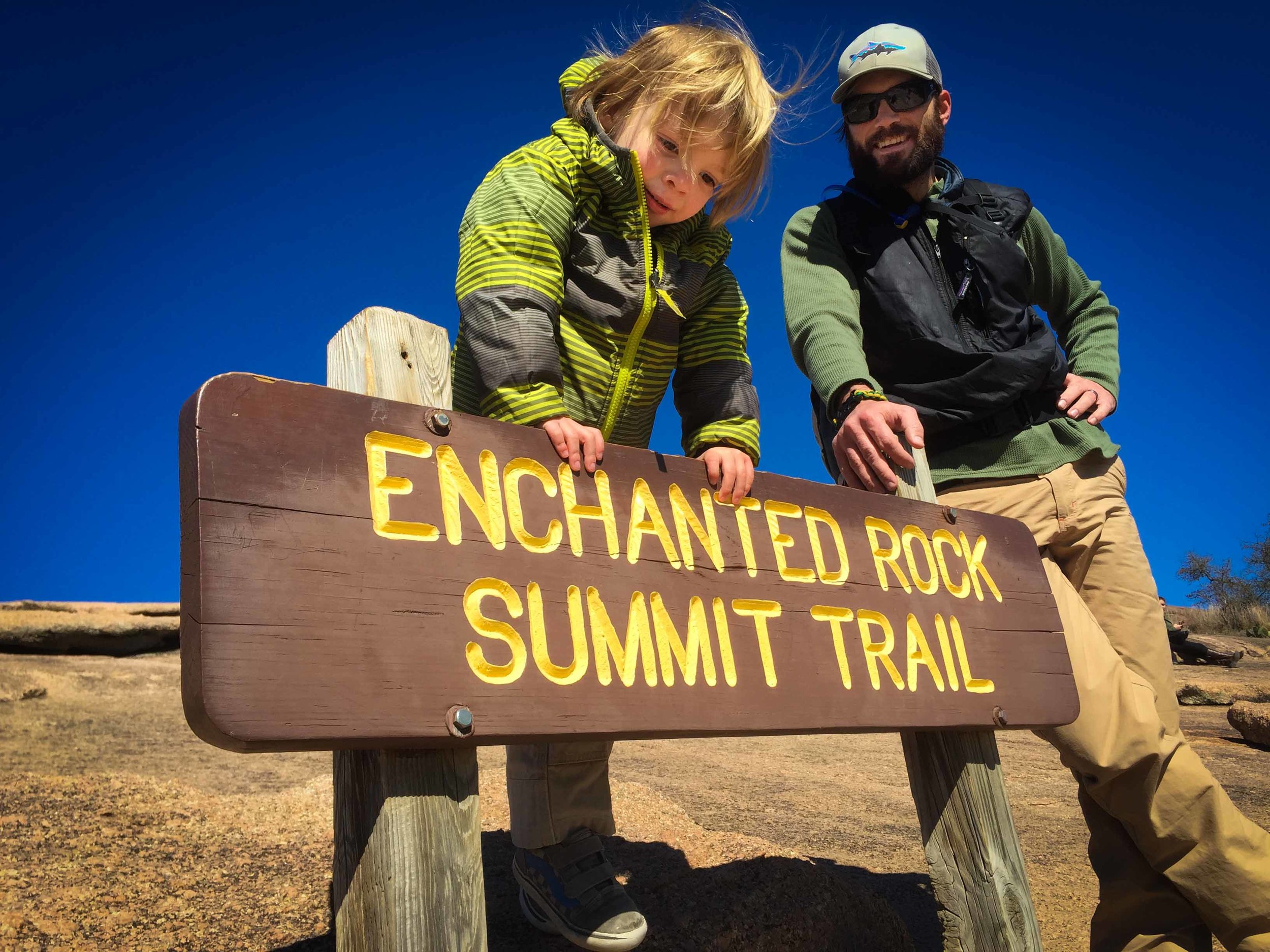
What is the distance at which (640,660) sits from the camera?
146 cm

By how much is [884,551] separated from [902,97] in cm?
137

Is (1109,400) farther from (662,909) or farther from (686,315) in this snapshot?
(662,909)

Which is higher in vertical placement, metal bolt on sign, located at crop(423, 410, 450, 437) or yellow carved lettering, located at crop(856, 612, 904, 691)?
metal bolt on sign, located at crop(423, 410, 450, 437)

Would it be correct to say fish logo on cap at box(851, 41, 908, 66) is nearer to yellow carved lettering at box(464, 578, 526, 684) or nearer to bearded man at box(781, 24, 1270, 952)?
bearded man at box(781, 24, 1270, 952)

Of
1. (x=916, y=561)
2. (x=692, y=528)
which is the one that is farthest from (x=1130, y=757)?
(x=692, y=528)

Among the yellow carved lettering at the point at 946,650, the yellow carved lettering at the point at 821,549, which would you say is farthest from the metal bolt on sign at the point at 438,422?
the yellow carved lettering at the point at 946,650

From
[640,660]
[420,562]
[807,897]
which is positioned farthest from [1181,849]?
[420,562]

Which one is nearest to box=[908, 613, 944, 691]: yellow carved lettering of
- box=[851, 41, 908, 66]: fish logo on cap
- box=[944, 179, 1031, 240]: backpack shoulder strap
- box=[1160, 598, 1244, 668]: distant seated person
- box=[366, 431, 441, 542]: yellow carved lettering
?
box=[366, 431, 441, 542]: yellow carved lettering

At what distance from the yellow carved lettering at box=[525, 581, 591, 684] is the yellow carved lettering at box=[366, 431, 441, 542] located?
7.4 inches

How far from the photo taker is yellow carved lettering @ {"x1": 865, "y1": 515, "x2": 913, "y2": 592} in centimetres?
194

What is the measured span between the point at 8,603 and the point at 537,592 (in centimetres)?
931

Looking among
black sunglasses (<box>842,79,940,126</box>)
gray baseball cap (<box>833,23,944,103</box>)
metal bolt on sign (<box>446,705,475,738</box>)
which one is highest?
gray baseball cap (<box>833,23,944,103</box>)

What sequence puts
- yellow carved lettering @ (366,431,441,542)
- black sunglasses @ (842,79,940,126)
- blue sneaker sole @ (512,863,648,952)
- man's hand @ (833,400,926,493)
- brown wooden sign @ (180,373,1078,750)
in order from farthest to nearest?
black sunglasses @ (842,79,940,126) < man's hand @ (833,400,926,493) < blue sneaker sole @ (512,863,648,952) < yellow carved lettering @ (366,431,441,542) < brown wooden sign @ (180,373,1078,750)

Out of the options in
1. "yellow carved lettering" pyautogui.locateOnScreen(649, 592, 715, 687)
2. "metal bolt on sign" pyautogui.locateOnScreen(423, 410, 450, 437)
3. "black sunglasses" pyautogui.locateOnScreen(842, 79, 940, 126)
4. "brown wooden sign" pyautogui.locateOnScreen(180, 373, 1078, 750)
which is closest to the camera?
"brown wooden sign" pyautogui.locateOnScreen(180, 373, 1078, 750)
